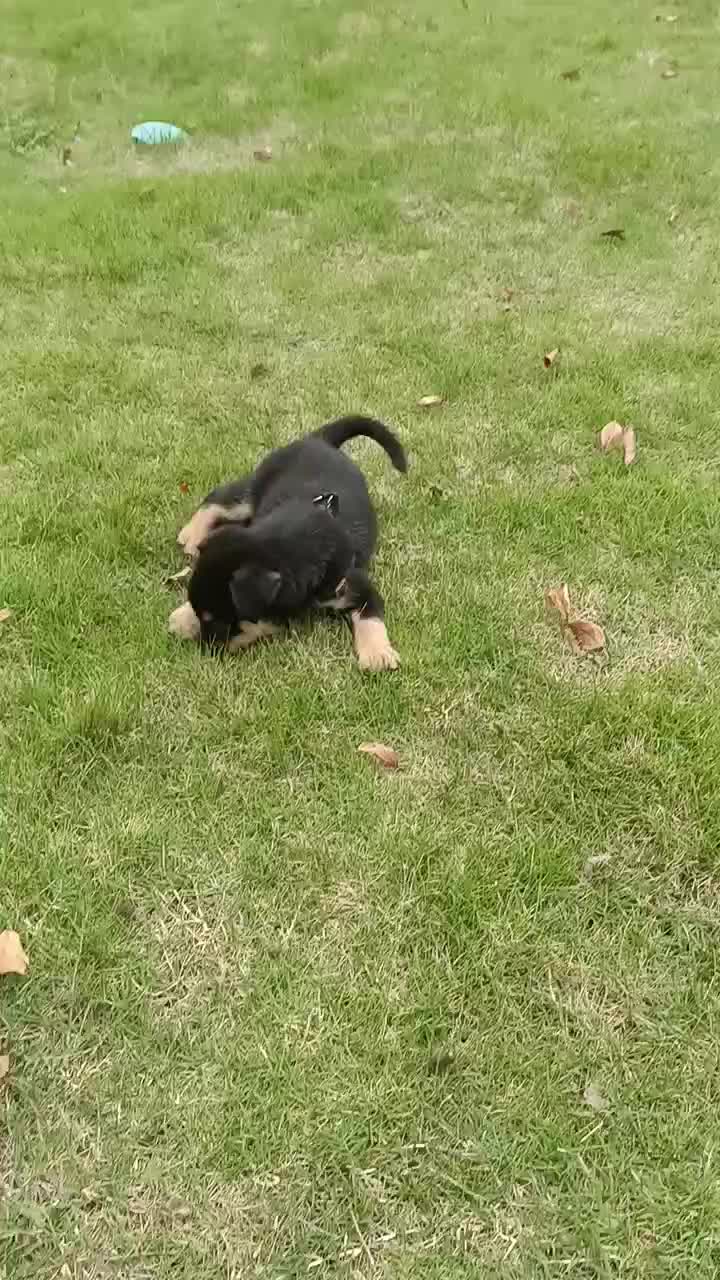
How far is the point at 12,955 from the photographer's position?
7.99 feet

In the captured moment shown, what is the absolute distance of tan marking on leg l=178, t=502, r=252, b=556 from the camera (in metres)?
3.79

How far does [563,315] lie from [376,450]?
162cm

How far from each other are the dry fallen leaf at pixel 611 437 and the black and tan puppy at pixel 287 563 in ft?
3.88

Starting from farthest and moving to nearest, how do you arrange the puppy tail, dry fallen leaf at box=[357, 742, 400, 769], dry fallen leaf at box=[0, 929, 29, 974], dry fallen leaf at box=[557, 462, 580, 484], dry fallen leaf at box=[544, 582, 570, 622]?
dry fallen leaf at box=[557, 462, 580, 484] < the puppy tail < dry fallen leaf at box=[544, 582, 570, 622] < dry fallen leaf at box=[357, 742, 400, 769] < dry fallen leaf at box=[0, 929, 29, 974]

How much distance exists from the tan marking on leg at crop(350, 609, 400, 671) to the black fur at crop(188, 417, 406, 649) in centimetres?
3

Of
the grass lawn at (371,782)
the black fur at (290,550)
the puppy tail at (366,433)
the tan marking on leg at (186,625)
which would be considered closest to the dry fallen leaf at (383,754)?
the grass lawn at (371,782)

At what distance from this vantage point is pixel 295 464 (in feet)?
12.5

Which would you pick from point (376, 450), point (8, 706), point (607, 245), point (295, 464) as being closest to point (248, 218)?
point (607, 245)

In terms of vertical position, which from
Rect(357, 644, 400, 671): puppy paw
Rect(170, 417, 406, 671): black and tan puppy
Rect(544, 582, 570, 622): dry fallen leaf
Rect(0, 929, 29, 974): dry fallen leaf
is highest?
Rect(170, 417, 406, 671): black and tan puppy

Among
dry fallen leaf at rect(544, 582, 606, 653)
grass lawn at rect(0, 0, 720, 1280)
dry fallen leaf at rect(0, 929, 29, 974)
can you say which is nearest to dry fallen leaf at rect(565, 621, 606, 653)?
dry fallen leaf at rect(544, 582, 606, 653)

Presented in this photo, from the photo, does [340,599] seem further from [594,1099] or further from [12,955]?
[594,1099]

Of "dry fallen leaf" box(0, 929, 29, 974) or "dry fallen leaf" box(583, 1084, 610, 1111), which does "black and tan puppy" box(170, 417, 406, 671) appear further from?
"dry fallen leaf" box(583, 1084, 610, 1111)

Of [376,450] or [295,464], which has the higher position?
[295,464]

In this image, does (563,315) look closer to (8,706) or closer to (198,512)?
(198,512)
